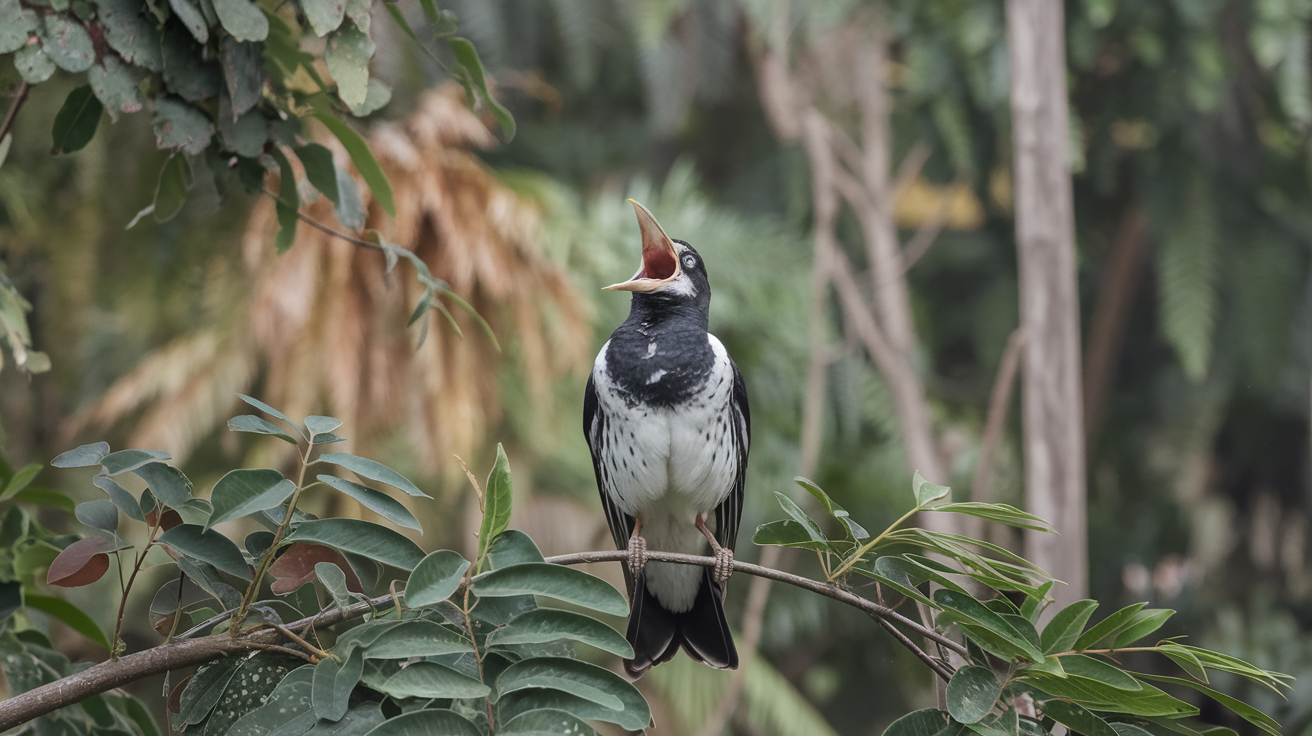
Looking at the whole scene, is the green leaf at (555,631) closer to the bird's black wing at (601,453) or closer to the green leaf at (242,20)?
the green leaf at (242,20)

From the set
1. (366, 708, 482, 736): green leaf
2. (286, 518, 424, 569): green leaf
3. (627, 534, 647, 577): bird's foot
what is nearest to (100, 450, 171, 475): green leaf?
(286, 518, 424, 569): green leaf

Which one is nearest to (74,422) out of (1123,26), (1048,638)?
(1048,638)

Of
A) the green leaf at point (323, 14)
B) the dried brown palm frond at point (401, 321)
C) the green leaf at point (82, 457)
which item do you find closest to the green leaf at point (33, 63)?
the green leaf at point (323, 14)

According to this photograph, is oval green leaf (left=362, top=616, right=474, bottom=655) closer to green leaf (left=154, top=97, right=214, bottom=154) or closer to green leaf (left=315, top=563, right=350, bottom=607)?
green leaf (left=315, top=563, right=350, bottom=607)

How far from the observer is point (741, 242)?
5902mm

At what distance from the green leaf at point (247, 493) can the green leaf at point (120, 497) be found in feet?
0.45

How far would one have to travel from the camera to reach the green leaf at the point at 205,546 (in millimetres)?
1296

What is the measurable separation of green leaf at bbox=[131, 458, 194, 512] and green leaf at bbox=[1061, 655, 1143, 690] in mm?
1106

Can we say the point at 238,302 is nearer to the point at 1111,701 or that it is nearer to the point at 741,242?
the point at 741,242

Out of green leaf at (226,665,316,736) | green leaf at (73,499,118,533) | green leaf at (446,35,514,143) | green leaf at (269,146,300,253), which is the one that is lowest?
green leaf at (226,665,316,736)

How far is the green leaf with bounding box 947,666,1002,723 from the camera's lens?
1.24 m

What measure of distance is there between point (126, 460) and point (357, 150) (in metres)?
0.78

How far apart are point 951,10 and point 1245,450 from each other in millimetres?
3740

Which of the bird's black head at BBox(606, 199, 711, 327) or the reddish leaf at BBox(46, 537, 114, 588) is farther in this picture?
the bird's black head at BBox(606, 199, 711, 327)
